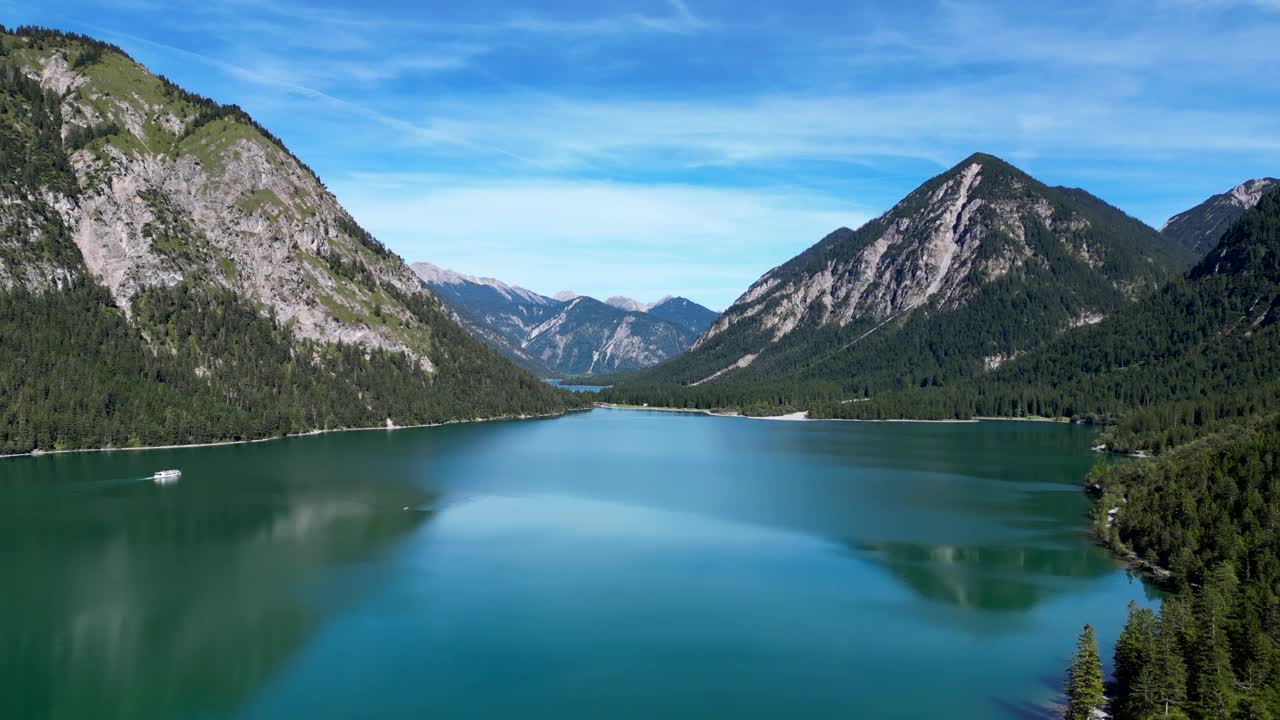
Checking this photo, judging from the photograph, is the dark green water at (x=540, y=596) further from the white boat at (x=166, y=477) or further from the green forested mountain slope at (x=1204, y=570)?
the green forested mountain slope at (x=1204, y=570)

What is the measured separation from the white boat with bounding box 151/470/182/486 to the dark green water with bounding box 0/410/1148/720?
4261mm

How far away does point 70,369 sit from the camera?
533ft

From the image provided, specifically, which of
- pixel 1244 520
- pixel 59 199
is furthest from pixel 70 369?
pixel 1244 520

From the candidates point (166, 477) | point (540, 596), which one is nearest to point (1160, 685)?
point (540, 596)

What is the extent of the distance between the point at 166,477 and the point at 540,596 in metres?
75.6

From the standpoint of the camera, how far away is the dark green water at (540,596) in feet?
154

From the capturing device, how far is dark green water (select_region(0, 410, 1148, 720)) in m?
47.0

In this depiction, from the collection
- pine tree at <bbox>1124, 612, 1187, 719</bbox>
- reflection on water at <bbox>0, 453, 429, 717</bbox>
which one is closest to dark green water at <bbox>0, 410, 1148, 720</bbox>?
reflection on water at <bbox>0, 453, 429, 717</bbox>

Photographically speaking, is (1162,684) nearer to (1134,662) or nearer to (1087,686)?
(1087,686)

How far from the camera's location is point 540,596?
64.8 m

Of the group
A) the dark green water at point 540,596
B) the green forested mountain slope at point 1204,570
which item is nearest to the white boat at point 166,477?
the dark green water at point 540,596

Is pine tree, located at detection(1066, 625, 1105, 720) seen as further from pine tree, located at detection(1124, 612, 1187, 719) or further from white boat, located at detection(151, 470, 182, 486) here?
white boat, located at detection(151, 470, 182, 486)

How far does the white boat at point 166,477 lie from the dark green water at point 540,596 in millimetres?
4261

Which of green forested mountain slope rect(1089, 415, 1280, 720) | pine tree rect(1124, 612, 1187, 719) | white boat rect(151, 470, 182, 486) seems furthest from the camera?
white boat rect(151, 470, 182, 486)
